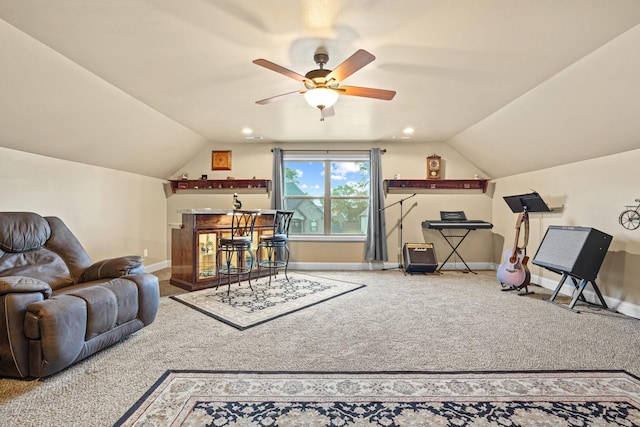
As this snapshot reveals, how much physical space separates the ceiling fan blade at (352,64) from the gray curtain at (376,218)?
3.35 m

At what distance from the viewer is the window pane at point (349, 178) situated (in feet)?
19.9

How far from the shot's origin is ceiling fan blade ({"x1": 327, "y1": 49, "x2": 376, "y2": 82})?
2109 millimetres

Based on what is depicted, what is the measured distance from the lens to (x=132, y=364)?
2.15 metres

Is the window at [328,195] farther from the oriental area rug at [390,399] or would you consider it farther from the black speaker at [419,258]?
the oriental area rug at [390,399]

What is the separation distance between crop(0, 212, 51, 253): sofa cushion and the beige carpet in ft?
3.90

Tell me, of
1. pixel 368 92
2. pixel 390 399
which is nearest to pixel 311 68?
pixel 368 92

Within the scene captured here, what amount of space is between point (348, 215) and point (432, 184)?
5.58ft

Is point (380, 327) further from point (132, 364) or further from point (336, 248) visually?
point (336, 248)

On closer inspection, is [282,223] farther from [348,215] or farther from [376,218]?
[376,218]

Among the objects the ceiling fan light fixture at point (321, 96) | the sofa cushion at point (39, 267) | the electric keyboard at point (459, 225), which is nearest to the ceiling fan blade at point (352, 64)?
the ceiling fan light fixture at point (321, 96)

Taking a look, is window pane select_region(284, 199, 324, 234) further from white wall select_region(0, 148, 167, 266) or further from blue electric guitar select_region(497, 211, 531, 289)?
blue electric guitar select_region(497, 211, 531, 289)

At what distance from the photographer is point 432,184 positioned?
5.80 metres

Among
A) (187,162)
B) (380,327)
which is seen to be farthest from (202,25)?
(187,162)

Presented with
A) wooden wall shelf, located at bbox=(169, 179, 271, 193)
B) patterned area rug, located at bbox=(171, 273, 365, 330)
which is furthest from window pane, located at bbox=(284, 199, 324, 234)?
patterned area rug, located at bbox=(171, 273, 365, 330)
